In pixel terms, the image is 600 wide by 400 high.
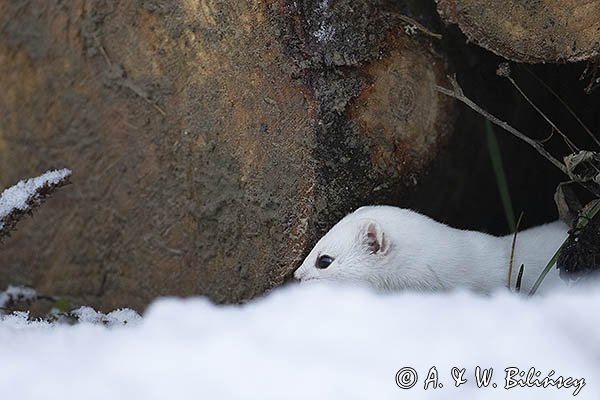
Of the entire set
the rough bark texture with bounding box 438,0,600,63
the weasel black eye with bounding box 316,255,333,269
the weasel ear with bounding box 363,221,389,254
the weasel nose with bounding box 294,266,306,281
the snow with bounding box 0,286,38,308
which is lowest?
the snow with bounding box 0,286,38,308

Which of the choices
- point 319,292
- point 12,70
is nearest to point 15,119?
point 12,70

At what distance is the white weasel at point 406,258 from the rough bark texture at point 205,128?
44mm

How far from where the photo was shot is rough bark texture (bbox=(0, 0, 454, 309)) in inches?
64.0

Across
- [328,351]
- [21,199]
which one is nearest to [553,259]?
[328,351]

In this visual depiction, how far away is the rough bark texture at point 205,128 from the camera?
5.33 ft

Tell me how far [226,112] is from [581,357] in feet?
2.94

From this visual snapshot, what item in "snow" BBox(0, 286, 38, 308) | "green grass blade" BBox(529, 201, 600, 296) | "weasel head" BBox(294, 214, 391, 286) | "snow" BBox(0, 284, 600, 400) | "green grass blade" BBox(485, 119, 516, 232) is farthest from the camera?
"snow" BBox(0, 286, 38, 308)

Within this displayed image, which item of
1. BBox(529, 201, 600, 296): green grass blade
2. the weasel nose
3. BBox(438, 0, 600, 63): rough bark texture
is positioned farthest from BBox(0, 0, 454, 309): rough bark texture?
BBox(529, 201, 600, 296): green grass blade

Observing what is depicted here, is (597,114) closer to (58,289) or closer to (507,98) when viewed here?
(507,98)

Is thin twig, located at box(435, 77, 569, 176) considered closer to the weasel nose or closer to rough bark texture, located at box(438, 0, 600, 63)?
rough bark texture, located at box(438, 0, 600, 63)

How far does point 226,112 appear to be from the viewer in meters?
1.71

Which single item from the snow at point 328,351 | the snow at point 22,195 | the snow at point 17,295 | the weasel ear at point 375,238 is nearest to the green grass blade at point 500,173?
the weasel ear at point 375,238

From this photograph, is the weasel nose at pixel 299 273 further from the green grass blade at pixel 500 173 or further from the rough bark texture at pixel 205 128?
the green grass blade at pixel 500 173

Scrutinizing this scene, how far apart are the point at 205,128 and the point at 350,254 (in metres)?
0.40
